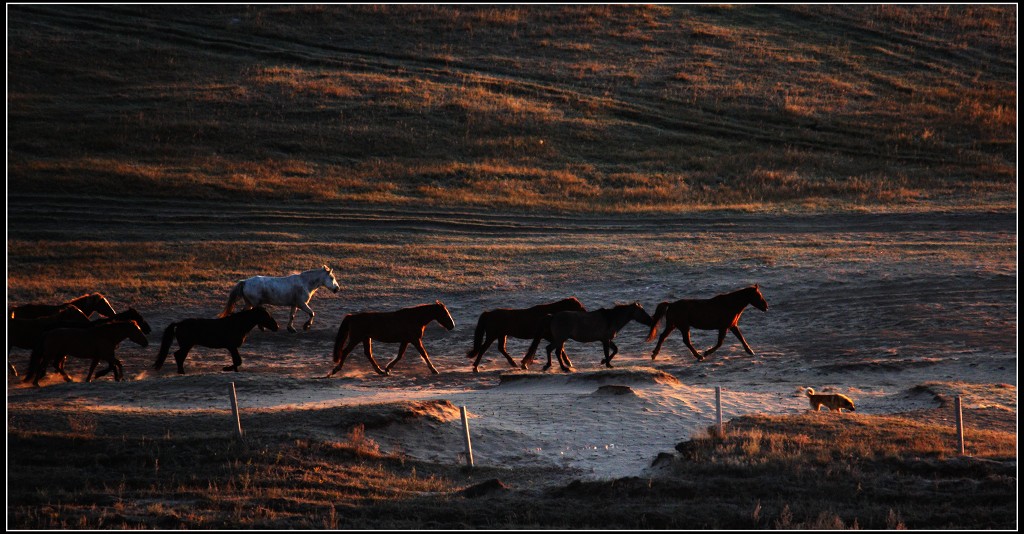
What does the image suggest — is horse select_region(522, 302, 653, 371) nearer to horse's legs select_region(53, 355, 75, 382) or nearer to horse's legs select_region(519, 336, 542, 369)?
horse's legs select_region(519, 336, 542, 369)

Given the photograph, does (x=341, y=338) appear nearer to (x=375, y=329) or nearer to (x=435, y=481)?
(x=375, y=329)

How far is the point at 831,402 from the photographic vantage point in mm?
17547

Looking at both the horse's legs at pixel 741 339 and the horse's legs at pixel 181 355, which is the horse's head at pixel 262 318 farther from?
the horse's legs at pixel 741 339

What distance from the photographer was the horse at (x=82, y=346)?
63.0 ft

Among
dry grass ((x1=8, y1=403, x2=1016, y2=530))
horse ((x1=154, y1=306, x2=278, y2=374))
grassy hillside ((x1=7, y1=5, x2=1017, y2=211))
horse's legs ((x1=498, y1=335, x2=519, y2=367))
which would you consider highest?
grassy hillside ((x1=7, y1=5, x2=1017, y2=211))

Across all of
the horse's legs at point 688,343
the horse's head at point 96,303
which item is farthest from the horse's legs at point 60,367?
the horse's legs at point 688,343

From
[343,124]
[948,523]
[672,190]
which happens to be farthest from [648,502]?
[343,124]

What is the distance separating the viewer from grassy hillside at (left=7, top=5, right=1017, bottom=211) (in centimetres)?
4281

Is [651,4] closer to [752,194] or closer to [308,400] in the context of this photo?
[752,194]

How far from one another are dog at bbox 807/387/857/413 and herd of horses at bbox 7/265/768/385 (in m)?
4.47

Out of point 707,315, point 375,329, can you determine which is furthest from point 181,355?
point 707,315

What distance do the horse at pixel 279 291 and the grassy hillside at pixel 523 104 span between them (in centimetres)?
1479

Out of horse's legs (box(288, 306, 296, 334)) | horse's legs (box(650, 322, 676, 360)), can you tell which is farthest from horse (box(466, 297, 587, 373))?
horse's legs (box(288, 306, 296, 334))

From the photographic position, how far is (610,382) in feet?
62.4
